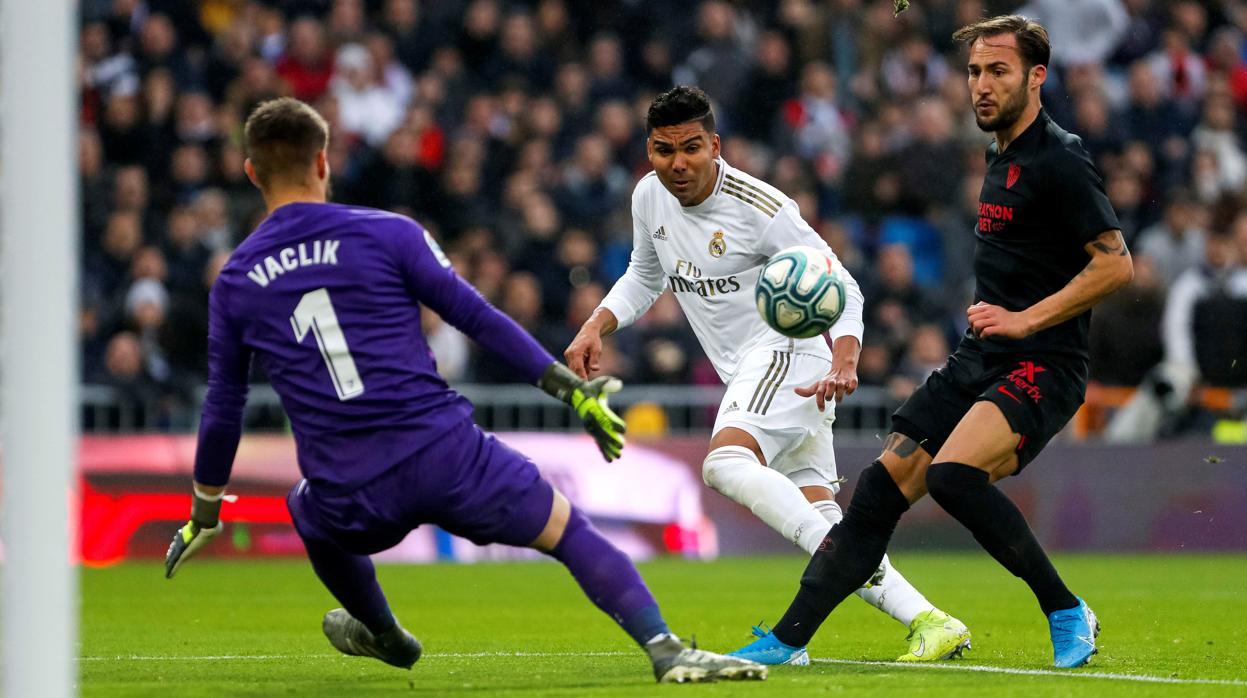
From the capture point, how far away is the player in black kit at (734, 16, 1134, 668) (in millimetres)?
6500

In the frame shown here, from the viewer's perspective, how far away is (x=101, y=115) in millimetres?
17047

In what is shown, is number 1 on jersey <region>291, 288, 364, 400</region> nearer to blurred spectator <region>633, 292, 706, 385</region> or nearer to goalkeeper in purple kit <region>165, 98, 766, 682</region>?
goalkeeper in purple kit <region>165, 98, 766, 682</region>

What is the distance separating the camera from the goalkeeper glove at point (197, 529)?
6.11m

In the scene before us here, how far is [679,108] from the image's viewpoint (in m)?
7.50

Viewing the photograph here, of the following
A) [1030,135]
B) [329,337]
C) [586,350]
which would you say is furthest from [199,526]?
[1030,135]

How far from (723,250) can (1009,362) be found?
1.51 m

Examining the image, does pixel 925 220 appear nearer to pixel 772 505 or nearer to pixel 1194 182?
pixel 1194 182

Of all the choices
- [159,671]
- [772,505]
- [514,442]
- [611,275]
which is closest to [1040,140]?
[772,505]

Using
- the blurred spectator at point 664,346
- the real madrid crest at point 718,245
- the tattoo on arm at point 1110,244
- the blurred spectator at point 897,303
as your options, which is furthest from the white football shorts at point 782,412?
the blurred spectator at point 897,303

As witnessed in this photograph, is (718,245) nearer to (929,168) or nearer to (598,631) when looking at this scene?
(598,631)

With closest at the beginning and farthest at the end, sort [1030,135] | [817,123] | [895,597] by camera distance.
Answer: [1030,135]
[895,597]
[817,123]

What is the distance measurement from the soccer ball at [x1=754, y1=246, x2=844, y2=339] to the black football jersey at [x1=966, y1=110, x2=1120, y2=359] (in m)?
0.58

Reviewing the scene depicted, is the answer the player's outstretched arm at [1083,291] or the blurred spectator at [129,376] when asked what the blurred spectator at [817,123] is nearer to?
the blurred spectator at [129,376]

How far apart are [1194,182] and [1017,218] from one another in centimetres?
1208
